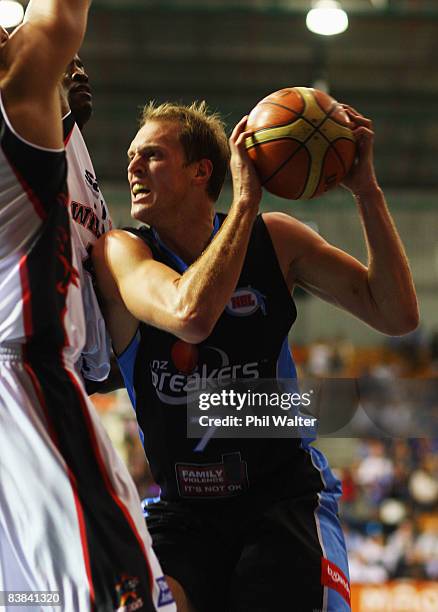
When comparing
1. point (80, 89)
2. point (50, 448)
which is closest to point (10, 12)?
point (80, 89)

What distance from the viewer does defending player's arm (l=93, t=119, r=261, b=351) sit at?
2.45 meters

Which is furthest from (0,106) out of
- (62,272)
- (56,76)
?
(62,272)

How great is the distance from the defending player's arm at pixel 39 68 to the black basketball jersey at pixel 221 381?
768 mm

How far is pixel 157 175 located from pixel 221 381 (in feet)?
2.64

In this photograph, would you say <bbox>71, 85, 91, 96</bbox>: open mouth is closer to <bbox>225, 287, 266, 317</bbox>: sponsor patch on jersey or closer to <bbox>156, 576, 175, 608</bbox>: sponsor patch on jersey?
<bbox>225, 287, 266, 317</bbox>: sponsor patch on jersey

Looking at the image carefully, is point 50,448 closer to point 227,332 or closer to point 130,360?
point 130,360

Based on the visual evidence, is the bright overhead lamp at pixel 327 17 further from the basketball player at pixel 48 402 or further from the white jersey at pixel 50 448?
the white jersey at pixel 50 448

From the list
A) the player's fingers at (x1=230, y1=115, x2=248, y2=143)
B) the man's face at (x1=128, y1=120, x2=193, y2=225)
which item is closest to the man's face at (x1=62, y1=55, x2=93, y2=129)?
the man's face at (x1=128, y1=120, x2=193, y2=225)

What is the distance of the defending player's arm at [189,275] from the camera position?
245cm

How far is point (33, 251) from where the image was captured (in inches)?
91.3

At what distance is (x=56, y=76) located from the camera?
2291mm

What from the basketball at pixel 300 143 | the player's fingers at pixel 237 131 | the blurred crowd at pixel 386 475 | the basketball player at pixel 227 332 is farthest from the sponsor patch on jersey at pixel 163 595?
the blurred crowd at pixel 386 475

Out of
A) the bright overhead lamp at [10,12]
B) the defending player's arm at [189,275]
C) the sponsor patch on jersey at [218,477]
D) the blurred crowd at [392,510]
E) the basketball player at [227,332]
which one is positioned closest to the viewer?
the defending player's arm at [189,275]

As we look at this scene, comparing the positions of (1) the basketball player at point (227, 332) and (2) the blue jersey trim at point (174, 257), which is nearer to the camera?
(1) the basketball player at point (227, 332)
